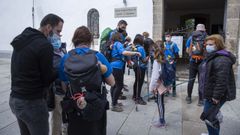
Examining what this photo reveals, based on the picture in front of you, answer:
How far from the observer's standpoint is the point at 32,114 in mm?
2004

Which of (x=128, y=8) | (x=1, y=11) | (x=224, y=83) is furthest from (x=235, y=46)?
(x=1, y=11)

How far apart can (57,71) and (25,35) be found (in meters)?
0.43

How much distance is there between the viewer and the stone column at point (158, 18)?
290 inches

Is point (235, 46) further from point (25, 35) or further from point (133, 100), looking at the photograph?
point (25, 35)

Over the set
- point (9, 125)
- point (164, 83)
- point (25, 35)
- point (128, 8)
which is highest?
point (128, 8)

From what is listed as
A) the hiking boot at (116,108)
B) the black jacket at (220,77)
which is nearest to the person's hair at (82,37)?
the black jacket at (220,77)

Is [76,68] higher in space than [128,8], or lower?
lower

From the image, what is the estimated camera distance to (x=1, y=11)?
411 inches

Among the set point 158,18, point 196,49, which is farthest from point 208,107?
point 158,18

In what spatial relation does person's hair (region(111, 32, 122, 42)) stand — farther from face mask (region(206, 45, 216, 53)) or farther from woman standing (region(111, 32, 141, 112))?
face mask (region(206, 45, 216, 53))

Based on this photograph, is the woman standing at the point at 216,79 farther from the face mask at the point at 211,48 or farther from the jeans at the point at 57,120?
the jeans at the point at 57,120

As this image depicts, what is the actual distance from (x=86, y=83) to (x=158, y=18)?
599 centimetres

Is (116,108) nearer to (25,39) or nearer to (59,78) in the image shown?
(59,78)

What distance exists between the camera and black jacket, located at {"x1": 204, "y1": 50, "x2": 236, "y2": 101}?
8.56 ft
